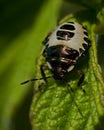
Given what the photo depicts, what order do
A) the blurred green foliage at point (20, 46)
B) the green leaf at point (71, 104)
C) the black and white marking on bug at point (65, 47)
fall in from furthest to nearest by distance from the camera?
1. the blurred green foliage at point (20, 46)
2. the black and white marking on bug at point (65, 47)
3. the green leaf at point (71, 104)

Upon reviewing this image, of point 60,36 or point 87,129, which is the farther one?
point 60,36

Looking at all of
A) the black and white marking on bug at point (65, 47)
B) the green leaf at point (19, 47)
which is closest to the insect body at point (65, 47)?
the black and white marking on bug at point (65, 47)

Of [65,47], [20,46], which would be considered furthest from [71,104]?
[20,46]

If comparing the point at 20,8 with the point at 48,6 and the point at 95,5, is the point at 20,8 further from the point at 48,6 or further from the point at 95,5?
the point at 95,5

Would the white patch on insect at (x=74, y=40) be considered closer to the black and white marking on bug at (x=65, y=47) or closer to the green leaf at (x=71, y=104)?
the black and white marking on bug at (x=65, y=47)

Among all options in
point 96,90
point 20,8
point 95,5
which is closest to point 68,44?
point 95,5
